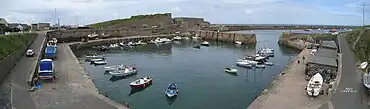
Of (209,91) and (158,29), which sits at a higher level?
(158,29)

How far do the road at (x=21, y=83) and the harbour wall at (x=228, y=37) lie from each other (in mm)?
60096

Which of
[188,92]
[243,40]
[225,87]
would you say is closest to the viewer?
[188,92]

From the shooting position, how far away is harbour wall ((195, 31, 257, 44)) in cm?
8658

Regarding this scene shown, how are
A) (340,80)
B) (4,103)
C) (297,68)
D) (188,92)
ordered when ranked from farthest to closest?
(297,68), (188,92), (340,80), (4,103)

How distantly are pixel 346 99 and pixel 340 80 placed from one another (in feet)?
17.9

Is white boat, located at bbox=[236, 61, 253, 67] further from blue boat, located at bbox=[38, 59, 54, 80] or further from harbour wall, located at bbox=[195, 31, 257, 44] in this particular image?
harbour wall, located at bbox=[195, 31, 257, 44]

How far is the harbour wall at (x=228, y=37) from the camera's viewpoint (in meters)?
86.6

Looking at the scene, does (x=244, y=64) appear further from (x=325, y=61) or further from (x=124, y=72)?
(x=124, y=72)

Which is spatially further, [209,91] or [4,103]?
[209,91]

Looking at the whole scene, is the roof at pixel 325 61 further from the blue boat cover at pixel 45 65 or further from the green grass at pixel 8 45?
the green grass at pixel 8 45

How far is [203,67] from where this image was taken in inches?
1777

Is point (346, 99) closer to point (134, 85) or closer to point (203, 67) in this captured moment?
point (134, 85)

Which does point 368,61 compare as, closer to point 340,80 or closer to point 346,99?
point 340,80

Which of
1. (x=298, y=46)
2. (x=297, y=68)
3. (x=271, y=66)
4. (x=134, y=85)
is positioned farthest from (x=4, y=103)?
(x=298, y=46)
